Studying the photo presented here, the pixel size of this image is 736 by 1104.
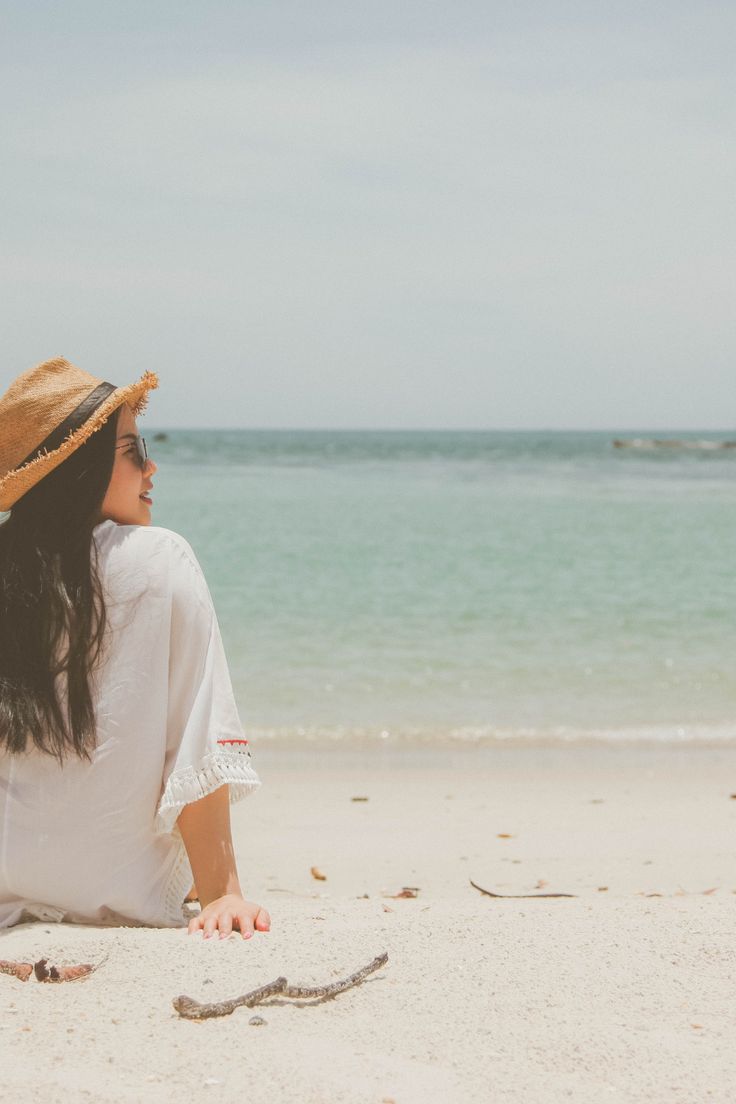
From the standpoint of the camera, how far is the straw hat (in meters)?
2.53

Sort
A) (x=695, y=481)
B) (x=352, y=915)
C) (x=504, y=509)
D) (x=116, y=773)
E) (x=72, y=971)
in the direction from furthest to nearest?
(x=695, y=481) → (x=504, y=509) → (x=352, y=915) → (x=116, y=773) → (x=72, y=971)

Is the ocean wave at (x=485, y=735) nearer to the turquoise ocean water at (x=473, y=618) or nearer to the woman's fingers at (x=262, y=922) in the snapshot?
the turquoise ocean water at (x=473, y=618)

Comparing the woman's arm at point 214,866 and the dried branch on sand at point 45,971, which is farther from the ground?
the woman's arm at point 214,866

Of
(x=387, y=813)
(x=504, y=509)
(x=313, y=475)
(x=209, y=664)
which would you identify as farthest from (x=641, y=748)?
(x=313, y=475)

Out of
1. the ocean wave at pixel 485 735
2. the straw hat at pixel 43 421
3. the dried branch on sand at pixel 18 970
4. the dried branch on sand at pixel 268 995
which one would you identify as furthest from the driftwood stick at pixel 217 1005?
the ocean wave at pixel 485 735

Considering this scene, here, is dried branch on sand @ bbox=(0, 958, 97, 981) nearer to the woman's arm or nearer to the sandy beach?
the sandy beach

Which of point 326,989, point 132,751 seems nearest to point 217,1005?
point 326,989

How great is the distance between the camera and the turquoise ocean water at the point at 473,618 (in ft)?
22.9

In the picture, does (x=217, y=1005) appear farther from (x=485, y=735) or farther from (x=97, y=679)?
(x=485, y=735)

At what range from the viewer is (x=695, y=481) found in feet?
108

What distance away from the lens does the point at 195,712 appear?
8.52 ft

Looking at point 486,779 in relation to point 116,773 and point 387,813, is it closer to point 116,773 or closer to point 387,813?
point 387,813

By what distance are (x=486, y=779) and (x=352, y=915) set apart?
3000 millimetres

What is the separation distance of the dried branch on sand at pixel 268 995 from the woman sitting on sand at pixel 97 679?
12.4 inches
